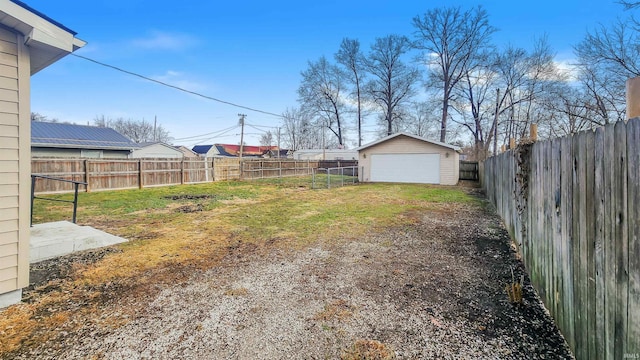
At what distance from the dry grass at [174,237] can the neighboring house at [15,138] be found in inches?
14.4

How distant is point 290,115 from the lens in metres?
46.7

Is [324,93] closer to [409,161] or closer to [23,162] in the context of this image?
[409,161]

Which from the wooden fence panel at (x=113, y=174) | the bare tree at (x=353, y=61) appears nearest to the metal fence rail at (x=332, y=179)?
the wooden fence panel at (x=113, y=174)

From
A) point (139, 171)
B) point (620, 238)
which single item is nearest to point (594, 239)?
point (620, 238)

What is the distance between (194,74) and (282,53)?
6.46m

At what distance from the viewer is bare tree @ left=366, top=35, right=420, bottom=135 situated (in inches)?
1098

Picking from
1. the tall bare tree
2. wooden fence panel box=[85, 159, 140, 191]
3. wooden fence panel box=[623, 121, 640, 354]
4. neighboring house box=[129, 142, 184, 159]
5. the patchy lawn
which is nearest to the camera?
wooden fence panel box=[623, 121, 640, 354]

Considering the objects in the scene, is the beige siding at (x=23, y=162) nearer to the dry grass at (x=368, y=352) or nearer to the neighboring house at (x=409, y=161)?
the dry grass at (x=368, y=352)

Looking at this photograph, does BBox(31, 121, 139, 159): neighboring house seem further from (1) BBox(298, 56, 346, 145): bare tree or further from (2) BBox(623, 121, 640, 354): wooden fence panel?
(2) BBox(623, 121, 640, 354): wooden fence panel

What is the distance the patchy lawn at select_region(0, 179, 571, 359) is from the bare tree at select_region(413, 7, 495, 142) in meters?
22.0

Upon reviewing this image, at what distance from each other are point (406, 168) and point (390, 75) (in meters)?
15.9

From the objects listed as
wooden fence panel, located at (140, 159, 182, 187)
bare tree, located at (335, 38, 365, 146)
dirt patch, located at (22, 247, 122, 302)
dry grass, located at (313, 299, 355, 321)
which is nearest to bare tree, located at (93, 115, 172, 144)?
bare tree, located at (335, 38, 365, 146)

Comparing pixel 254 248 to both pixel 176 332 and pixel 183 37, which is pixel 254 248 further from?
pixel 183 37

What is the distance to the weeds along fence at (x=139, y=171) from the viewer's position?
1133 cm
